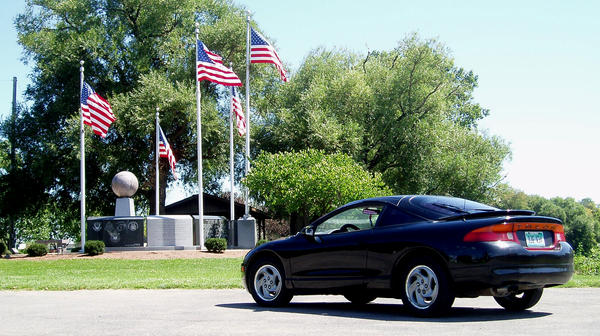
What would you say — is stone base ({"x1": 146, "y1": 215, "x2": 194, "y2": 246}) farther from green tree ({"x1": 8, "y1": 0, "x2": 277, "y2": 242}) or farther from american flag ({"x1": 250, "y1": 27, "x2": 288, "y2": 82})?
american flag ({"x1": 250, "y1": 27, "x2": 288, "y2": 82})

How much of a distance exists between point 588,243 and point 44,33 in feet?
308

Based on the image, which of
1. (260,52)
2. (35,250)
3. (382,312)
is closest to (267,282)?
(382,312)

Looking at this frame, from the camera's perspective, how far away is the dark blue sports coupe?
7934 mm

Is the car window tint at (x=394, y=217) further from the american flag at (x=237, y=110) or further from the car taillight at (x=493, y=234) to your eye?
the american flag at (x=237, y=110)

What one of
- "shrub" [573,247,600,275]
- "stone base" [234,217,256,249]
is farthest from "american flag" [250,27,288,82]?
"shrub" [573,247,600,275]

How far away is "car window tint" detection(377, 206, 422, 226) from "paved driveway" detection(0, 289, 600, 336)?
1.11 m

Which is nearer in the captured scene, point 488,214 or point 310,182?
Answer: point 488,214

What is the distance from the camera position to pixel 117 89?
151 feet

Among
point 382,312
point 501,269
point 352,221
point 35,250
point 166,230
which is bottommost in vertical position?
point 382,312

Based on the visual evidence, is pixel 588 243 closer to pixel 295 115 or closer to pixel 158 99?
pixel 295 115

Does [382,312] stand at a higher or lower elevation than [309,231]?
lower

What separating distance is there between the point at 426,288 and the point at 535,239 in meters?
1.35

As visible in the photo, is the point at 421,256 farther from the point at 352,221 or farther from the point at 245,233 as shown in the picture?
the point at 245,233

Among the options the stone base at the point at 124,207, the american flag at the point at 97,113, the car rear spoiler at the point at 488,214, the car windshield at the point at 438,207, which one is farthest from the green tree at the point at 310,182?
the car rear spoiler at the point at 488,214
